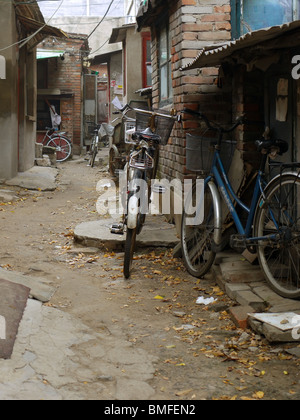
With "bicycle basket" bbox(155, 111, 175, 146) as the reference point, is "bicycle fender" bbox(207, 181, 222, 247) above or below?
below

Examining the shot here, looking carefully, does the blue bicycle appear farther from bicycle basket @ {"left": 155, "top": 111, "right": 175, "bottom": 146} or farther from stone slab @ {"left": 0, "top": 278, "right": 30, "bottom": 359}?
stone slab @ {"left": 0, "top": 278, "right": 30, "bottom": 359}

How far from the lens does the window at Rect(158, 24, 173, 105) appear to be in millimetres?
7484

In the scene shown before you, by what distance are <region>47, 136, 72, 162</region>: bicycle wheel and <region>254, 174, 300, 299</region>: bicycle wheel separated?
1536 centimetres

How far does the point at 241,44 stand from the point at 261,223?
4.70 feet

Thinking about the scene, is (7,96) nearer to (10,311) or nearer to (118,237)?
(118,237)

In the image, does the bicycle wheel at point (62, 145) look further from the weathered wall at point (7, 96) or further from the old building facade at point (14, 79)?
the weathered wall at point (7, 96)

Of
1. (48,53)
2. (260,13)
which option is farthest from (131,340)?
(48,53)

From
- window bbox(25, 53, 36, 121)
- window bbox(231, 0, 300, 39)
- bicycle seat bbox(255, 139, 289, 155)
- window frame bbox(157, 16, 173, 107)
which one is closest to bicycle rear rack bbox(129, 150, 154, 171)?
bicycle seat bbox(255, 139, 289, 155)

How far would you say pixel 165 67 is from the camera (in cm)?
779

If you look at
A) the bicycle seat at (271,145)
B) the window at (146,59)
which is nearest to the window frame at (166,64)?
the bicycle seat at (271,145)
